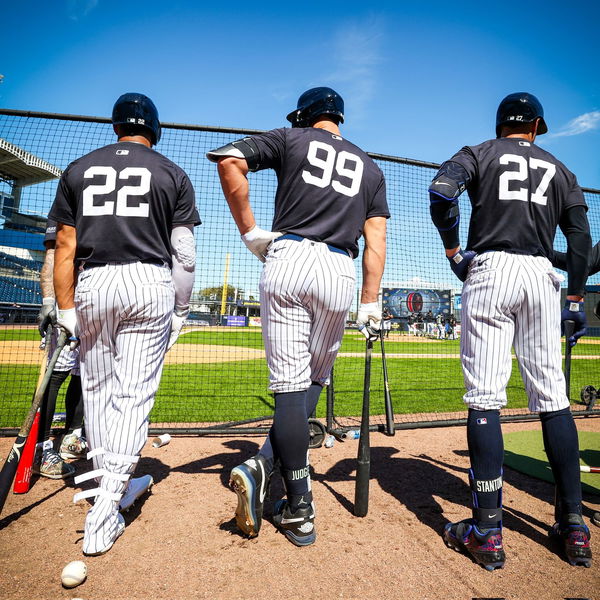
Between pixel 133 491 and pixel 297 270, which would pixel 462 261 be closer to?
pixel 297 270

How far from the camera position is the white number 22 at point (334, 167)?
207 centimetres

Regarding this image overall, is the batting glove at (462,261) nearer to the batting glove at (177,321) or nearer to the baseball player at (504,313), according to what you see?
the baseball player at (504,313)

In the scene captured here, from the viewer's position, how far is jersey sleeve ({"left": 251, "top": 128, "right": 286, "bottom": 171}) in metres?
2.03

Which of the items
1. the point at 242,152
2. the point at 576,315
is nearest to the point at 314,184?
the point at 242,152

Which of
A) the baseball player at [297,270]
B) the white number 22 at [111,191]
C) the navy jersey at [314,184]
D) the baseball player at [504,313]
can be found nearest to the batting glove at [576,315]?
the baseball player at [504,313]

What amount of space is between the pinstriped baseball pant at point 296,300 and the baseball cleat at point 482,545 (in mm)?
1038

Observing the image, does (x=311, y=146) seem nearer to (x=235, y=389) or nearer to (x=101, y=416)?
(x=101, y=416)

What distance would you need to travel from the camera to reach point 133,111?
2.29 m

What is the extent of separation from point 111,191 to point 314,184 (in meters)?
1.05

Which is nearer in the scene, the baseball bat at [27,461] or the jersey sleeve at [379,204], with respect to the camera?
the baseball bat at [27,461]

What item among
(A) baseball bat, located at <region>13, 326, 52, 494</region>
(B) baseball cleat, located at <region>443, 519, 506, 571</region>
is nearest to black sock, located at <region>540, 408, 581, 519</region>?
(B) baseball cleat, located at <region>443, 519, 506, 571</region>

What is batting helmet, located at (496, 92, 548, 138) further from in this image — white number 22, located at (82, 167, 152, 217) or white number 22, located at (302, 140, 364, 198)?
white number 22, located at (82, 167, 152, 217)

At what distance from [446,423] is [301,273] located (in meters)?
3.22

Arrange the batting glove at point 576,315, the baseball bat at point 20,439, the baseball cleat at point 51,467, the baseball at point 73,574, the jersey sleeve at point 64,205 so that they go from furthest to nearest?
the baseball cleat at point 51,467
the batting glove at point 576,315
the jersey sleeve at point 64,205
the baseball bat at point 20,439
the baseball at point 73,574
